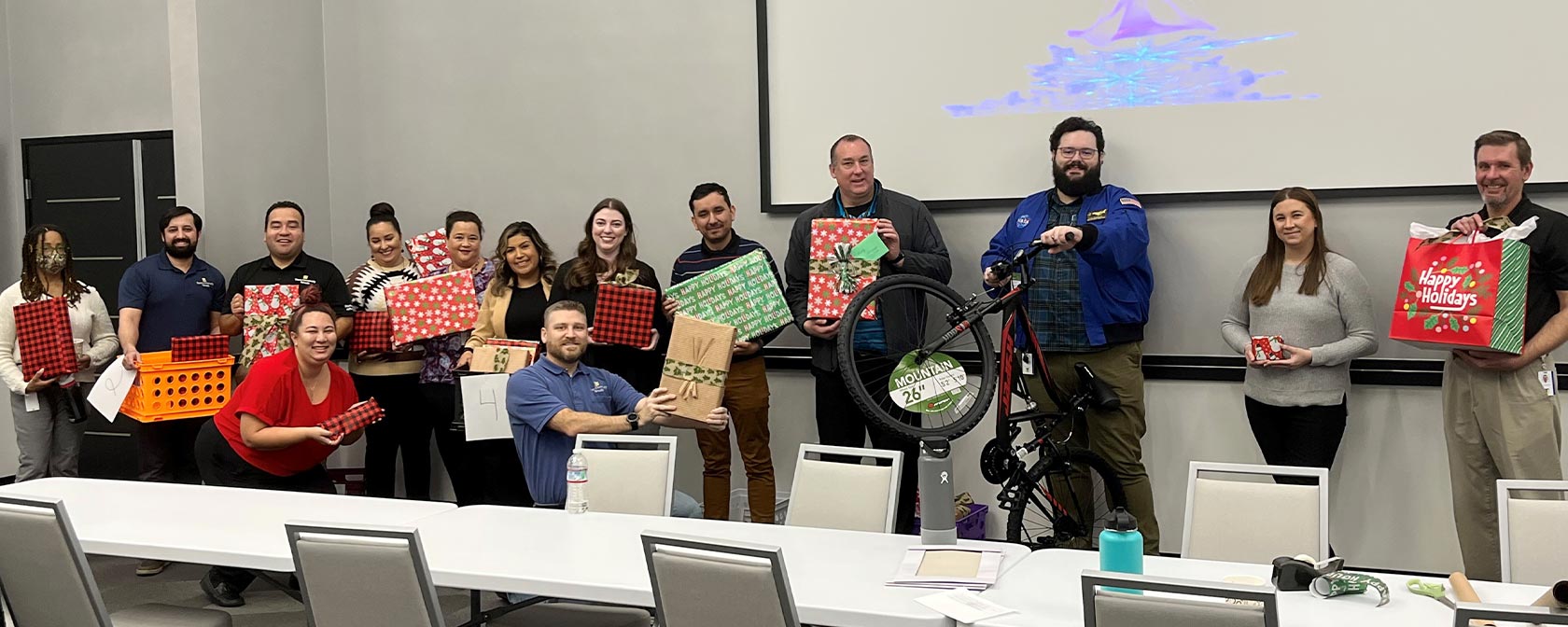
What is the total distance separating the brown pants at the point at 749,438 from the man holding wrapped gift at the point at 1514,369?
2764mm

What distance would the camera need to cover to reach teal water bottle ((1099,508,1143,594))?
9.05 ft

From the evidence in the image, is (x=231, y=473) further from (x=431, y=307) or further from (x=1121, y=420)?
(x=1121, y=420)

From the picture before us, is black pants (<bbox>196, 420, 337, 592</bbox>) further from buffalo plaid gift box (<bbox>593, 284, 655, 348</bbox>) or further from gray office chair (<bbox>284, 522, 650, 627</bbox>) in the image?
gray office chair (<bbox>284, 522, 650, 627</bbox>)

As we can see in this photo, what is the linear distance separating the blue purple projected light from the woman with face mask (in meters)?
4.56

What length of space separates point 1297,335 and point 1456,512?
848mm

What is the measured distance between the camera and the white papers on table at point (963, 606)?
2.66 meters

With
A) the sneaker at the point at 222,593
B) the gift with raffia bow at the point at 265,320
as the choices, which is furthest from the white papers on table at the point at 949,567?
the gift with raffia bow at the point at 265,320

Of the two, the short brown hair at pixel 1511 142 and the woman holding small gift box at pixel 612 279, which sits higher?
the short brown hair at pixel 1511 142

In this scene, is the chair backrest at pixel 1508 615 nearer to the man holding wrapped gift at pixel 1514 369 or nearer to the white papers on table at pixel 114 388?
the man holding wrapped gift at pixel 1514 369

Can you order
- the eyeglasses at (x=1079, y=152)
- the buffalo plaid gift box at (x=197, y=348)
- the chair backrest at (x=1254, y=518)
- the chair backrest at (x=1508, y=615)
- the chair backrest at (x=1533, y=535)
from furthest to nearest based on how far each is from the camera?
A: the buffalo plaid gift box at (x=197, y=348) < the eyeglasses at (x=1079, y=152) < the chair backrest at (x=1254, y=518) < the chair backrest at (x=1533, y=535) < the chair backrest at (x=1508, y=615)

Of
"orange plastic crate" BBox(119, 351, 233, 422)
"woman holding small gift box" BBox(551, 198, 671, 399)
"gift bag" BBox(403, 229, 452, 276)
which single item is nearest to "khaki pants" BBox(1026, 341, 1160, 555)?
"woman holding small gift box" BBox(551, 198, 671, 399)

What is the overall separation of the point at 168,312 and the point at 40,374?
0.65m

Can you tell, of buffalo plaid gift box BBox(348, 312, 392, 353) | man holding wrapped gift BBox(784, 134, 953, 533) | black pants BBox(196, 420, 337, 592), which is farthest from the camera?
buffalo plaid gift box BBox(348, 312, 392, 353)

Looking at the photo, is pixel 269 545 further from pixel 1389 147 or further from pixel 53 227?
pixel 1389 147
